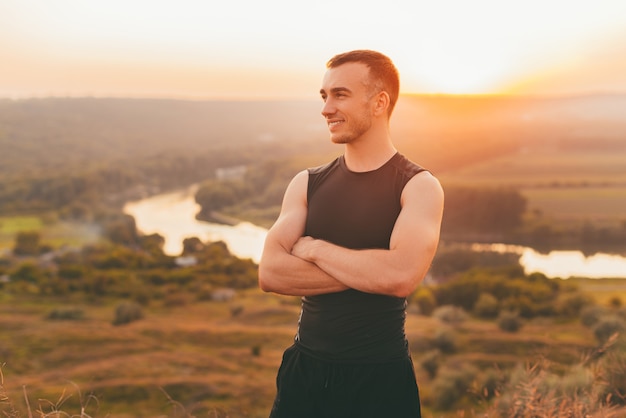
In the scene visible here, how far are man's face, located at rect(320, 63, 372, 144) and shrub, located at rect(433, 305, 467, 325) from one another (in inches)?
1861

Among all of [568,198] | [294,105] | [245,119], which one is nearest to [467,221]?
[568,198]

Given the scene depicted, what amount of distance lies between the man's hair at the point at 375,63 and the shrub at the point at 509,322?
47.5 metres

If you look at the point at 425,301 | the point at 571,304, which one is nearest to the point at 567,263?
the point at 571,304

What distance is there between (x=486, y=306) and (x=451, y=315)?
15.4 feet

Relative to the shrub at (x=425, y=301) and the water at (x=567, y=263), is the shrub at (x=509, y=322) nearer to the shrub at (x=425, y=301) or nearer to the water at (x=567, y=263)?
the shrub at (x=425, y=301)

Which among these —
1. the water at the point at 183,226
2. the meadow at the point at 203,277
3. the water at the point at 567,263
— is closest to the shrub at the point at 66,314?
the meadow at the point at 203,277

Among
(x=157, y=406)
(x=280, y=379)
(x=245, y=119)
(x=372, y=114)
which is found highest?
(x=245, y=119)

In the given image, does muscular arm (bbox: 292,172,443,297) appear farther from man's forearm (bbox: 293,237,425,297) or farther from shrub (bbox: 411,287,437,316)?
shrub (bbox: 411,287,437,316)

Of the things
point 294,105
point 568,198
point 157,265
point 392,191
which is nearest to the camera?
point 392,191

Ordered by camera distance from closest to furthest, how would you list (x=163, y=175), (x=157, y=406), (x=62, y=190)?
1. (x=157, y=406)
2. (x=62, y=190)
3. (x=163, y=175)

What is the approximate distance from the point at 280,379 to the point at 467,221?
250ft

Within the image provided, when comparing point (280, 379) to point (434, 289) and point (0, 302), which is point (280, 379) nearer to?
point (434, 289)

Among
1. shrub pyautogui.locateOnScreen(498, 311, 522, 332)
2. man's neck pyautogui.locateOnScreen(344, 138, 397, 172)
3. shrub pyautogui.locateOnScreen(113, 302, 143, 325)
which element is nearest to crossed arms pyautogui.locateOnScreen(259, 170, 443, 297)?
man's neck pyautogui.locateOnScreen(344, 138, 397, 172)

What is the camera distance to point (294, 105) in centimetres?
11594
